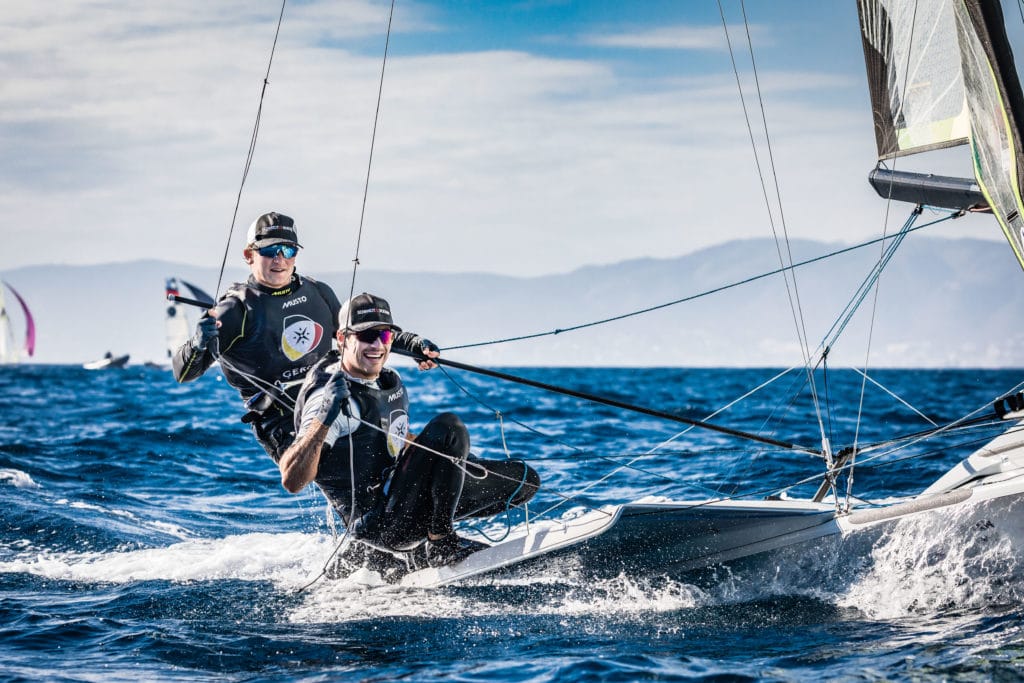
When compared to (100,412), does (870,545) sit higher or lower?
lower

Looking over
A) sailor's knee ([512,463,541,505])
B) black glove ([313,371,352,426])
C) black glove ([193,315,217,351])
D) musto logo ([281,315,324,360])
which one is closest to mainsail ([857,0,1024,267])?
sailor's knee ([512,463,541,505])

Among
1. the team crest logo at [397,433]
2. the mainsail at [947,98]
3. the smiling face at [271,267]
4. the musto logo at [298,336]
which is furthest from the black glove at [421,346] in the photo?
the mainsail at [947,98]

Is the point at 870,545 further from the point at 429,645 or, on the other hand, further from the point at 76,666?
the point at 76,666

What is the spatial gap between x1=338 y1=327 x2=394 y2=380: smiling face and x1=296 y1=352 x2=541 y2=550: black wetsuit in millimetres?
73

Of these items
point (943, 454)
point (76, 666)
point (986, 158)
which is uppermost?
point (986, 158)

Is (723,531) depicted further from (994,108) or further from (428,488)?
(994,108)

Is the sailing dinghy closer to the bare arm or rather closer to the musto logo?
the bare arm

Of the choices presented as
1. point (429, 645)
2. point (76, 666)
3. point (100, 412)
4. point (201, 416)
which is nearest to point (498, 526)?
point (429, 645)

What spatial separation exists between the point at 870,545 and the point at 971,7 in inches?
93.4

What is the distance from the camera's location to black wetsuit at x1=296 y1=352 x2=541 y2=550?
193 inches

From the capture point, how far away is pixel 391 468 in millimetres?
5102

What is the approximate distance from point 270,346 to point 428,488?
1099mm

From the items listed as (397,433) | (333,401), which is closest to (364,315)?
(333,401)

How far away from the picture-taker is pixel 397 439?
5035 mm
